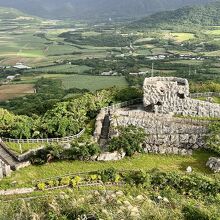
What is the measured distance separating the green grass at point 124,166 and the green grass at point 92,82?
213 ft

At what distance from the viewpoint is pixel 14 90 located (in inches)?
4651

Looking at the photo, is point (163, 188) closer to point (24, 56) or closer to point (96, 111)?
point (96, 111)

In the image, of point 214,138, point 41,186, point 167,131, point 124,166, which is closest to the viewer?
point 41,186

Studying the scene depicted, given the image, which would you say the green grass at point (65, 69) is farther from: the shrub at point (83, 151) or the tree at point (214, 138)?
the shrub at point (83, 151)

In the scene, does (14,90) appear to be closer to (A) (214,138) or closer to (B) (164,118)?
(B) (164,118)

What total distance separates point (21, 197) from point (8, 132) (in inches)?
649

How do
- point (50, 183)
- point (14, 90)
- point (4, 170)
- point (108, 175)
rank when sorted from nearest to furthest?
point (50, 183) < point (108, 175) < point (4, 170) < point (14, 90)

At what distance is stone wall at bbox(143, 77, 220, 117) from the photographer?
56781 millimetres

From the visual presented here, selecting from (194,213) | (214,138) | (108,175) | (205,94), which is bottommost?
(194,213)

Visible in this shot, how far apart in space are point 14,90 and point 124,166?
76.4 meters

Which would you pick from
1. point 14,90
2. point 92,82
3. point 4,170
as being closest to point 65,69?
point 92,82

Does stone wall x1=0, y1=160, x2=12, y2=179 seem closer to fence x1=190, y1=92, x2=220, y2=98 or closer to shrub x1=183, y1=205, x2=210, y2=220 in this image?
shrub x1=183, y1=205, x2=210, y2=220

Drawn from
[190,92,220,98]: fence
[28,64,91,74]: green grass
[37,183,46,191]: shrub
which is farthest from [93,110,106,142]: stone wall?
[28,64,91,74]: green grass

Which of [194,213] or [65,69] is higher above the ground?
[194,213]
